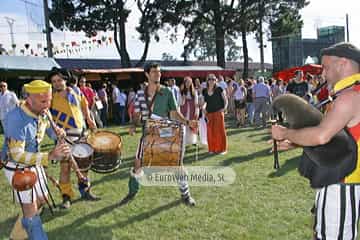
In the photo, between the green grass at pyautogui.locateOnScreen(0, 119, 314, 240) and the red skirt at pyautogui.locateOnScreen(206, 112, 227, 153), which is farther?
the red skirt at pyautogui.locateOnScreen(206, 112, 227, 153)

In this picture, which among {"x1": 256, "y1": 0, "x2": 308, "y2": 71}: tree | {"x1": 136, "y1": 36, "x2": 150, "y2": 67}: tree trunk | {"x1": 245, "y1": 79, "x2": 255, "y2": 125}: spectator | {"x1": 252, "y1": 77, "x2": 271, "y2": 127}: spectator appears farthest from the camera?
{"x1": 256, "y1": 0, "x2": 308, "y2": 71}: tree

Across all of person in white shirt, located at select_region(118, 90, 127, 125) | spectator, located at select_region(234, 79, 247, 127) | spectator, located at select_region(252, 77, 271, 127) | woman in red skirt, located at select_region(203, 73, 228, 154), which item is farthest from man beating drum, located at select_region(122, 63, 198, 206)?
person in white shirt, located at select_region(118, 90, 127, 125)

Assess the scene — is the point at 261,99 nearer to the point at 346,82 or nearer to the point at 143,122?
the point at 143,122

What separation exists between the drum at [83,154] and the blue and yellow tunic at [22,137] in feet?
3.90

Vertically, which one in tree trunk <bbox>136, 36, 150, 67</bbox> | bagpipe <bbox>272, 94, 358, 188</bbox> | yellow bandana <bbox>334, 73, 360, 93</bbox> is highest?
tree trunk <bbox>136, 36, 150, 67</bbox>

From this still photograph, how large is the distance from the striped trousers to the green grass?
5.26 ft

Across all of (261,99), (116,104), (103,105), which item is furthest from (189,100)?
(116,104)

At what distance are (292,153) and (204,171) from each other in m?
2.15

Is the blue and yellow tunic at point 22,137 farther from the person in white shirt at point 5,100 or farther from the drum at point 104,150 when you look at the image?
the person in white shirt at point 5,100

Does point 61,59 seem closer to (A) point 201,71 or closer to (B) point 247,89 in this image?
(A) point 201,71

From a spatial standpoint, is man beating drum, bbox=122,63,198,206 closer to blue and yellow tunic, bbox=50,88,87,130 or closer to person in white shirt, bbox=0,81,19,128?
blue and yellow tunic, bbox=50,88,87,130

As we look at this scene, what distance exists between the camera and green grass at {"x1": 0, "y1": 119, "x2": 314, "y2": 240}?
4.47 metres

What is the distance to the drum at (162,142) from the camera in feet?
16.3

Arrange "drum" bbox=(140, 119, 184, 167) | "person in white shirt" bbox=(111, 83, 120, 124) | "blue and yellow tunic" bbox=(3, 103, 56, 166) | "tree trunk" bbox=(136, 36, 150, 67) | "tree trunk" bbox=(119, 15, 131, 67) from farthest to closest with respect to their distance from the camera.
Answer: "tree trunk" bbox=(136, 36, 150, 67), "tree trunk" bbox=(119, 15, 131, 67), "person in white shirt" bbox=(111, 83, 120, 124), "drum" bbox=(140, 119, 184, 167), "blue and yellow tunic" bbox=(3, 103, 56, 166)
